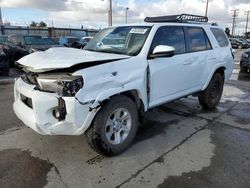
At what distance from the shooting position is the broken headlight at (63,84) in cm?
276

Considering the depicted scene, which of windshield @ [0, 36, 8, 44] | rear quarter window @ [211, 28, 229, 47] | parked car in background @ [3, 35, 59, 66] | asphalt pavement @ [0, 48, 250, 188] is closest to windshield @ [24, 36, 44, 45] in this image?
parked car in background @ [3, 35, 59, 66]

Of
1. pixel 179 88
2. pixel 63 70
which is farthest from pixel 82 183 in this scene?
pixel 179 88

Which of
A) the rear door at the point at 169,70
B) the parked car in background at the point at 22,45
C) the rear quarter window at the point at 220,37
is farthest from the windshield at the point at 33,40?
the rear door at the point at 169,70

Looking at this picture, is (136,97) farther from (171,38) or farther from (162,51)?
(171,38)

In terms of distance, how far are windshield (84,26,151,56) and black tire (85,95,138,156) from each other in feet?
2.57

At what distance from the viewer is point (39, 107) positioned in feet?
9.17

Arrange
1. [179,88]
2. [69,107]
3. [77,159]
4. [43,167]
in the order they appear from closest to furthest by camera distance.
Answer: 1. [69,107]
2. [43,167]
3. [77,159]
4. [179,88]

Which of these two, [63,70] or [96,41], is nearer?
[63,70]

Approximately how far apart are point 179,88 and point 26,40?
10263 millimetres

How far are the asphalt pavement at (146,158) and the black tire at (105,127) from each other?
0.14 meters

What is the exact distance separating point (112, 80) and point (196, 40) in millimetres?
2445

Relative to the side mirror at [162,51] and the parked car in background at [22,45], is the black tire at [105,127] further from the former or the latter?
the parked car in background at [22,45]

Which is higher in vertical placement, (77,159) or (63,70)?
(63,70)

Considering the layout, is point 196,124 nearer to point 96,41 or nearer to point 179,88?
point 179,88
